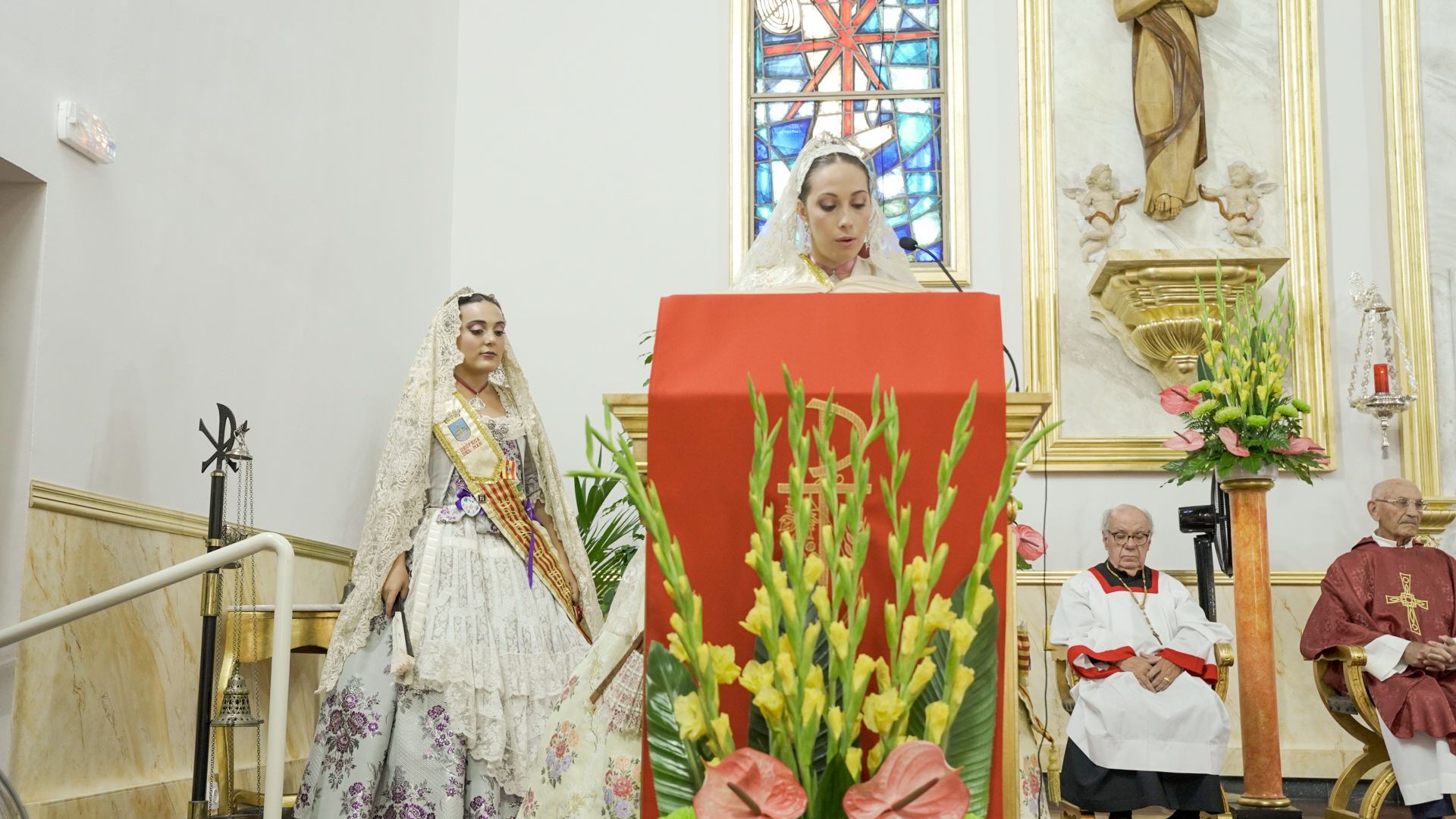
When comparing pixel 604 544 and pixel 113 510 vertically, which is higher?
pixel 113 510

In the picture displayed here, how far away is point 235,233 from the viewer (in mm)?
5566

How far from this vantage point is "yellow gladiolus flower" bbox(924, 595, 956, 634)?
1.81 metres

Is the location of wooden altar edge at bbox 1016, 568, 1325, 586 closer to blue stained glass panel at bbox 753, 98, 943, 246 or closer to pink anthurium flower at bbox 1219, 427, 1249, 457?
pink anthurium flower at bbox 1219, 427, 1249, 457

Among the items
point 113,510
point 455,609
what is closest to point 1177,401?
point 455,609

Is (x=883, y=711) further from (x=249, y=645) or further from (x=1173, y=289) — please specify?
(x=1173, y=289)

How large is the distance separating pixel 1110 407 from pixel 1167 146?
145 centimetres

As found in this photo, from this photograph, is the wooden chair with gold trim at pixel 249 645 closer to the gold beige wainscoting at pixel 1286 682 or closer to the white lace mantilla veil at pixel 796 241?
the white lace mantilla veil at pixel 796 241

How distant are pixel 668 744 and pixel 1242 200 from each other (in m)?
Answer: 6.70

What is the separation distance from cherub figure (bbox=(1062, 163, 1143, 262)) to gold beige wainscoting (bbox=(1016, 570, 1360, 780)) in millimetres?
1831

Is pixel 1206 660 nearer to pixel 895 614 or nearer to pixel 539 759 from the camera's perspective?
pixel 539 759

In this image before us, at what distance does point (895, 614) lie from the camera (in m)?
1.81

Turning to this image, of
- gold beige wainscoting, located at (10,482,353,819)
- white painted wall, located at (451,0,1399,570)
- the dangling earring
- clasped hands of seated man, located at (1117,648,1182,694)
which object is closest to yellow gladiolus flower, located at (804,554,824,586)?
the dangling earring

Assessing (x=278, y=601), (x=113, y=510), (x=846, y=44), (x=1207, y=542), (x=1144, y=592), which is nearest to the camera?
(x=278, y=601)

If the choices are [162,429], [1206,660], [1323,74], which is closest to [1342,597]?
[1206,660]
